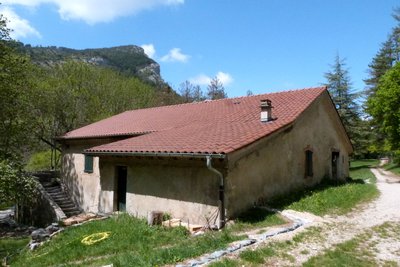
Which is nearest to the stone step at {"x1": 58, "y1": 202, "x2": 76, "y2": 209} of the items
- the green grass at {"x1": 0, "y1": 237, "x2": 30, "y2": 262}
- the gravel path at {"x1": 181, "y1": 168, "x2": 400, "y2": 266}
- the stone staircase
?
the stone staircase

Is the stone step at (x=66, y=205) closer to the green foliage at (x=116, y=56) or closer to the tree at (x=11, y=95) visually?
the tree at (x=11, y=95)

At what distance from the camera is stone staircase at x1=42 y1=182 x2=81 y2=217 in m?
20.1

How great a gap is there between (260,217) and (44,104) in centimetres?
2383

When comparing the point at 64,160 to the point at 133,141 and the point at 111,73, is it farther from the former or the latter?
the point at 111,73

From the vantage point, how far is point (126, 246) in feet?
32.3

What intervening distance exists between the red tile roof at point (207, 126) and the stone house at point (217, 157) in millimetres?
39

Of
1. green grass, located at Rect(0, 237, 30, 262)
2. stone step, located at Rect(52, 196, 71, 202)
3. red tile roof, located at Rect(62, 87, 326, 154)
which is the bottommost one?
green grass, located at Rect(0, 237, 30, 262)

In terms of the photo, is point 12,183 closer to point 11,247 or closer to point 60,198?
point 11,247

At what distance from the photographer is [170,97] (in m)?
42.6

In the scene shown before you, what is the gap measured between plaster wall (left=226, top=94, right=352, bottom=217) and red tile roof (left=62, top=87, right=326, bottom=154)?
17.2 inches

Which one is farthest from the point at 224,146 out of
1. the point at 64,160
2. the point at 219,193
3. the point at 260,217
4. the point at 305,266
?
the point at 64,160

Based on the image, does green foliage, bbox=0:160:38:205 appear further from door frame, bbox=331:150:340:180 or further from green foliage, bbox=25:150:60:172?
green foliage, bbox=25:150:60:172

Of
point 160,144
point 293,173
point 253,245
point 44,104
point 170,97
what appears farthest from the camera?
point 170,97

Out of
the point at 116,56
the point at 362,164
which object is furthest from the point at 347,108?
the point at 116,56
